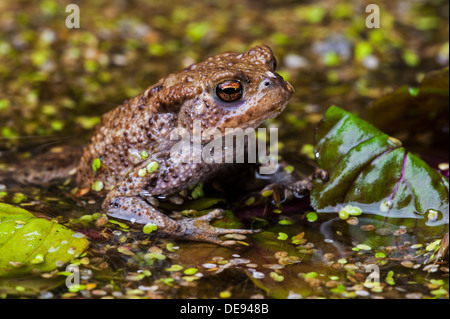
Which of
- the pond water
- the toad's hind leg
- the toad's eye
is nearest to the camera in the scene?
the pond water

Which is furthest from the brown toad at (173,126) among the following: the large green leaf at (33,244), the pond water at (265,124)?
the large green leaf at (33,244)

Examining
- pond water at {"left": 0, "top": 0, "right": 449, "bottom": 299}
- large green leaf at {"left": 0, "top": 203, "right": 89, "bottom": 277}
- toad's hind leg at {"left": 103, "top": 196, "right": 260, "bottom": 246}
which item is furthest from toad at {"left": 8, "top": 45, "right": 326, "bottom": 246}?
large green leaf at {"left": 0, "top": 203, "right": 89, "bottom": 277}

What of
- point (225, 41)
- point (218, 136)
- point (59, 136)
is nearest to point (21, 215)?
point (218, 136)

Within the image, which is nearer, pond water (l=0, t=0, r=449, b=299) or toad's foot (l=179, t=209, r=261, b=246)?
pond water (l=0, t=0, r=449, b=299)

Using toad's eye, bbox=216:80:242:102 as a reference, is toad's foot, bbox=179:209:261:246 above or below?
below

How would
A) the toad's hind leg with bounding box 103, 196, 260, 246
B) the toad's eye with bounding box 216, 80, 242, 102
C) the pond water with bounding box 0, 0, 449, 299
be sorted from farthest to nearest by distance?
the toad's hind leg with bounding box 103, 196, 260, 246 < the toad's eye with bounding box 216, 80, 242, 102 < the pond water with bounding box 0, 0, 449, 299

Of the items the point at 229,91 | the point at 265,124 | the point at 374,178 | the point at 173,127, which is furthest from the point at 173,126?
the point at 265,124

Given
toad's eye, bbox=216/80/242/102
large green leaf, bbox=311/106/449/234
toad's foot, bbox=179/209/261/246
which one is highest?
toad's eye, bbox=216/80/242/102

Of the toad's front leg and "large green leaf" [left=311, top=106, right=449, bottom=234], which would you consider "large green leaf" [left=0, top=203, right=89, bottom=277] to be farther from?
"large green leaf" [left=311, top=106, right=449, bottom=234]

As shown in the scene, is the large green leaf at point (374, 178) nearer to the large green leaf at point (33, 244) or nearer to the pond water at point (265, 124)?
the pond water at point (265, 124)
